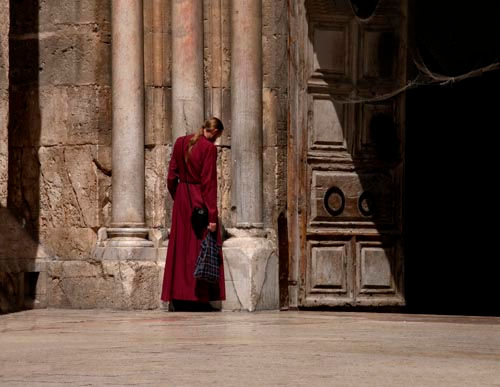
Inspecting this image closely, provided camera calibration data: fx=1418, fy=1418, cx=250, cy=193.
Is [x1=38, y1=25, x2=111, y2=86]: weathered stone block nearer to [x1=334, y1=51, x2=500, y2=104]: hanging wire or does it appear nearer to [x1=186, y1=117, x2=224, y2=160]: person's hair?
[x1=186, y1=117, x2=224, y2=160]: person's hair

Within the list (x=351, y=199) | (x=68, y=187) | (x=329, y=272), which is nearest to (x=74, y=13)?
(x=68, y=187)

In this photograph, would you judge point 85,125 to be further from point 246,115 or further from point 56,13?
point 246,115

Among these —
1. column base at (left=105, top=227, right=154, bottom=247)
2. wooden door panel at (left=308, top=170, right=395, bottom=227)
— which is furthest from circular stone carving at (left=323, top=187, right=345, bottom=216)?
column base at (left=105, top=227, right=154, bottom=247)

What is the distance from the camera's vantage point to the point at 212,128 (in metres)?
11.1

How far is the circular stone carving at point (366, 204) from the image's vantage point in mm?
12414

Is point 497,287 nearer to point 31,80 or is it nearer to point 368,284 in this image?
point 368,284

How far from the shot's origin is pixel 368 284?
12.4 metres

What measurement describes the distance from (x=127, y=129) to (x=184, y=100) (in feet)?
1.77

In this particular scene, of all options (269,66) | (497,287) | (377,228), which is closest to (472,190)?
(497,287)

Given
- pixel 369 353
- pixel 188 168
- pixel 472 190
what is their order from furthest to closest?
pixel 472 190 < pixel 188 168 < pixel 369 353

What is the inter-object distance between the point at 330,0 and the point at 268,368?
646cm

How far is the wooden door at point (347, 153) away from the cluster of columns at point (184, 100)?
0.45m

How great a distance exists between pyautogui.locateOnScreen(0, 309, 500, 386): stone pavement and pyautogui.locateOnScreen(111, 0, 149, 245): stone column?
1.58m

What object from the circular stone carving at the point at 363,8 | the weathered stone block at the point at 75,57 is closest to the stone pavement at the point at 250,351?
the weathered stone block at the point at 75,57
